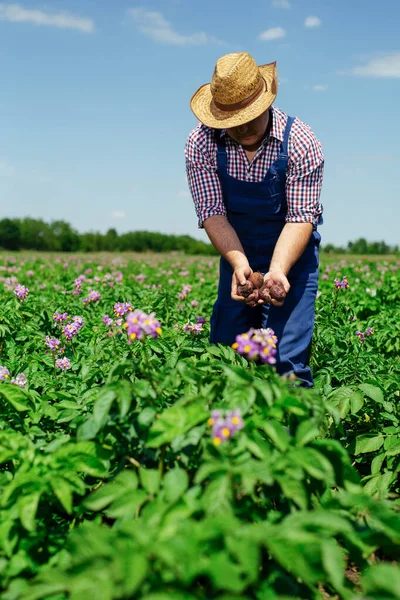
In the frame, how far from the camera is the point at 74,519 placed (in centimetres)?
241

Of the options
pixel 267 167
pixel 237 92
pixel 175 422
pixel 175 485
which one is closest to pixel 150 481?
pixel 175 485

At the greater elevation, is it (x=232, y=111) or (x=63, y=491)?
(x=232, y=111)

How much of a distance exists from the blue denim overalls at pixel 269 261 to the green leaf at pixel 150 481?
199 cm

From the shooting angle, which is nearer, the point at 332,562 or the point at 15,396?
the point at 332,562

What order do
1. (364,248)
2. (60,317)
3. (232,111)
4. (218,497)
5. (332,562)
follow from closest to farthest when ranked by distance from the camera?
(332,562) → (218,497) → (232,111) → (60,317) → (364,248)

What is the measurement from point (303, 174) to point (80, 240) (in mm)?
54898

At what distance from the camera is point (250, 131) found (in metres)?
3.55

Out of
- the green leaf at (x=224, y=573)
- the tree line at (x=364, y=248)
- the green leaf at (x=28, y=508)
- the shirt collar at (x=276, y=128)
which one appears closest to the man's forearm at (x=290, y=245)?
the shirt collar at (x=276, y=128)

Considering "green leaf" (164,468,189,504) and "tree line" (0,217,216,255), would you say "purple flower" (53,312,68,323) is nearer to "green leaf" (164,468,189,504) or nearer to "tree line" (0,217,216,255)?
"green leaf" (164,468,189,504)

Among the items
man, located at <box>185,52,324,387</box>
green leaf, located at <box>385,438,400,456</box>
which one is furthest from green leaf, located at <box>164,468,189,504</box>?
man, located at <box>185,52,324,387</box>

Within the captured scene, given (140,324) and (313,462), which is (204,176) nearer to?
(140,324)

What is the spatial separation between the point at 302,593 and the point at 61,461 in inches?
36.7

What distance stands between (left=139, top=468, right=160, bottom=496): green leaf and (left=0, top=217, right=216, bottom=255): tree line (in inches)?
1753

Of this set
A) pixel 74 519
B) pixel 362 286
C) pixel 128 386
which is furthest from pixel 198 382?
pixel 362 286
